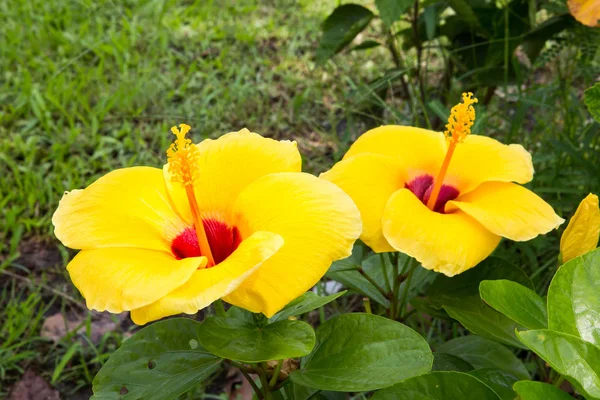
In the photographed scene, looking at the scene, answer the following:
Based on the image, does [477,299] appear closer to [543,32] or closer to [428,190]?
[428,190]

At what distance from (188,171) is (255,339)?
28cm

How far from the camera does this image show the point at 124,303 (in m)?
0.97

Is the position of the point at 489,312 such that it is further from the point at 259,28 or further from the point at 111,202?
the point at 259,28

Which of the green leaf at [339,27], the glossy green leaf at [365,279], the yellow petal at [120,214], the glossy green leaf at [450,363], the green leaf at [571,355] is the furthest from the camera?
the green leaf at [339,27]

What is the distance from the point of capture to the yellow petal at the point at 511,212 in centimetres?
115

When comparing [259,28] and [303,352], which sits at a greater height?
[303,352]

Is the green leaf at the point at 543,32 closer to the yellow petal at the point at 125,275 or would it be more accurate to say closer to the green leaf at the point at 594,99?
the green leaf at the point at 594,99

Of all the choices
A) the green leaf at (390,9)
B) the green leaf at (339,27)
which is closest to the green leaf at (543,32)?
the green leaf at (390,9)

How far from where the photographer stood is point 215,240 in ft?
3.93

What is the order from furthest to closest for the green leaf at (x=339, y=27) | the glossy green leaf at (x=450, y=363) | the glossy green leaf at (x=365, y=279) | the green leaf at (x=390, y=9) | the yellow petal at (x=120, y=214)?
the green leaf at (x=339, y=27), the green leaf at (x=390, y=9), the glossy green leaf at (x=365, y=279), the glossy green leaf at (x=450, y=363), the yellow petal at (x=120, y=214)

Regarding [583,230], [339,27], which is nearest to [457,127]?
[583,230]

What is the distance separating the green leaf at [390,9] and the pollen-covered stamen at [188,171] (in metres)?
1.20

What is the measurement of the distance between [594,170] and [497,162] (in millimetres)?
924

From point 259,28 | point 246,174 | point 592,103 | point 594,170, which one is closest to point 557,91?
point 594,170
